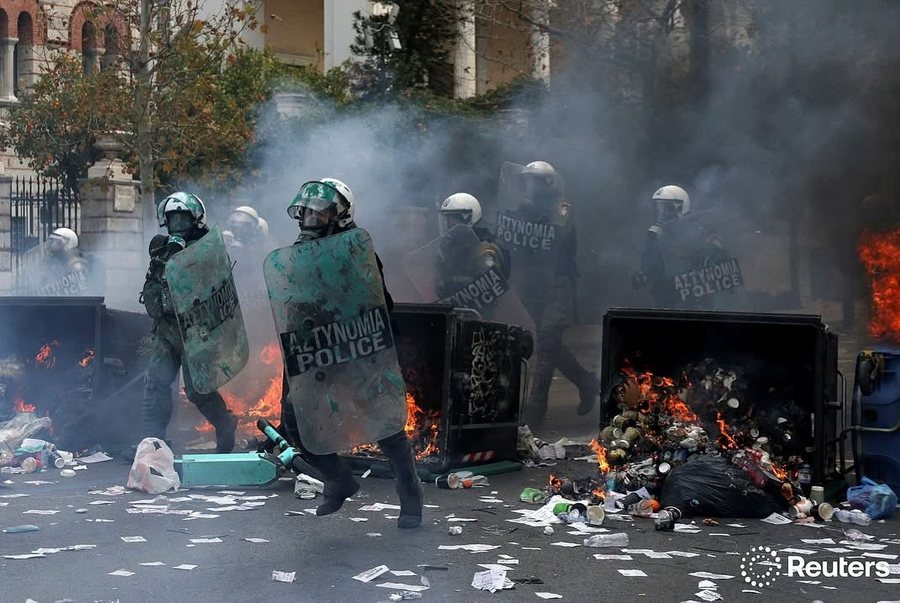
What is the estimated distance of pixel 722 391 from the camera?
8328 millimetres

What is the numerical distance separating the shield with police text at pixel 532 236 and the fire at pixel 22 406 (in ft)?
13.6

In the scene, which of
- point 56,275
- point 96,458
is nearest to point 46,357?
point 96,458

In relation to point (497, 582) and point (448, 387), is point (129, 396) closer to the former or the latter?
point (448, 387)

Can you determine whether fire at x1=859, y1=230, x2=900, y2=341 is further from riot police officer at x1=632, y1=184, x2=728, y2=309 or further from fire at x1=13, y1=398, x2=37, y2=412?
fire at x1=13, y1=398, x2=37, y2=412

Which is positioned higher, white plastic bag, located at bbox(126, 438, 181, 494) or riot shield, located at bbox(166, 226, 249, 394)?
riot shield, located at bbox(166, 226, 249, 394)

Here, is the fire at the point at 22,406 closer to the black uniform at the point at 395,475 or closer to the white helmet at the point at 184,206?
the white helmet at the point at 184,206

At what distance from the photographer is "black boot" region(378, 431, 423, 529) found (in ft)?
22.5

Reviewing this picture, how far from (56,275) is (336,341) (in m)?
8.11

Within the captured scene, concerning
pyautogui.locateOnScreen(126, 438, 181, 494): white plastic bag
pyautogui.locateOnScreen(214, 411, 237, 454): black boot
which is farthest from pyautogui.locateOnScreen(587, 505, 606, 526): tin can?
pyautogui.locateOnScreen(214, 411, 237, 454): black boot

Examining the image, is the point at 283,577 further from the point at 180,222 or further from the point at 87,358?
the point at 87,358

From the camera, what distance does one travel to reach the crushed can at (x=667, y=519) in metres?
7.01

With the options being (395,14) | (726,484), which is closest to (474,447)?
(726,484)

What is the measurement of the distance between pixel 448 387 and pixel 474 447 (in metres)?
0.59

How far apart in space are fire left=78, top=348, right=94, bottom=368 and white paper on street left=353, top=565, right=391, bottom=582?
4.93 m
